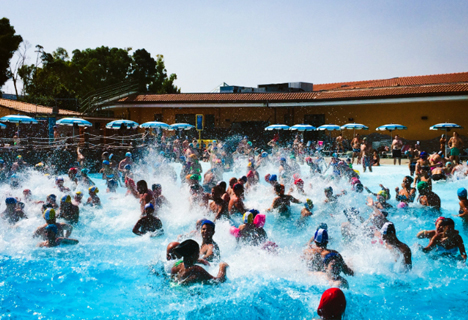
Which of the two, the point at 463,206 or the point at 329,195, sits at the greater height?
the point at 329,195

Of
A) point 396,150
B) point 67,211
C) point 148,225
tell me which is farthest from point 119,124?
point 148,225

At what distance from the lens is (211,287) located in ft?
16.9

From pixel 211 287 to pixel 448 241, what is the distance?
12.3 ft

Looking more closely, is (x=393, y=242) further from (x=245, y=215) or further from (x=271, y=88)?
(x=271, y=88)

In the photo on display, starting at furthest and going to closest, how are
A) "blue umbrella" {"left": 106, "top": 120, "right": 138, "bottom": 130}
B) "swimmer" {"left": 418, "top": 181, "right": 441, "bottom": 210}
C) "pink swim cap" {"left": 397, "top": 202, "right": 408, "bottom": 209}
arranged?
1. "blue umbrella" {"left": 106, "top": 120, "right": 138, "bottom": 130}
2. "pink swim cap" {"left": 397, "top": 202, "right": 408, "bottom": 209}
3. "swimmer" {"left": 418, "top": 181, "right": 441, "bottom": 210}

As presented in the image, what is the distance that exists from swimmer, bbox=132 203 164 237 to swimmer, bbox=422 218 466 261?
15.6 ft

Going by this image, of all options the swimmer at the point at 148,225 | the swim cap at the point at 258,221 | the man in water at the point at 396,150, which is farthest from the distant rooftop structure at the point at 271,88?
the swim cap at the point at 258,221

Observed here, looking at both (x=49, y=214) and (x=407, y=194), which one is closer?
(x=49, y=214)

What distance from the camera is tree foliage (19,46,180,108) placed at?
1601 inches

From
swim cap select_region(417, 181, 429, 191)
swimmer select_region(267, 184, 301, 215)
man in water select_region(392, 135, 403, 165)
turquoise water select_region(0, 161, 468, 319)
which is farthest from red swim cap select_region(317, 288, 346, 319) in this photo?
man in water select_region(392, 135, 403, 165)

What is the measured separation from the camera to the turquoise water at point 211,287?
525 centimetres

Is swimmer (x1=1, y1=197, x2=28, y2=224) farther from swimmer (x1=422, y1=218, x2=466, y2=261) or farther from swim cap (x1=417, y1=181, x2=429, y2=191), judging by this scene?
swim cap (x1=417, y1=181, x2=429, y2=191)

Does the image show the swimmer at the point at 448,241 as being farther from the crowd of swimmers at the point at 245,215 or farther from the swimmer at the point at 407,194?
the swimmer at the point at 407,194

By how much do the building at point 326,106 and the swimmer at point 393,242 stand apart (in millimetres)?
17810
